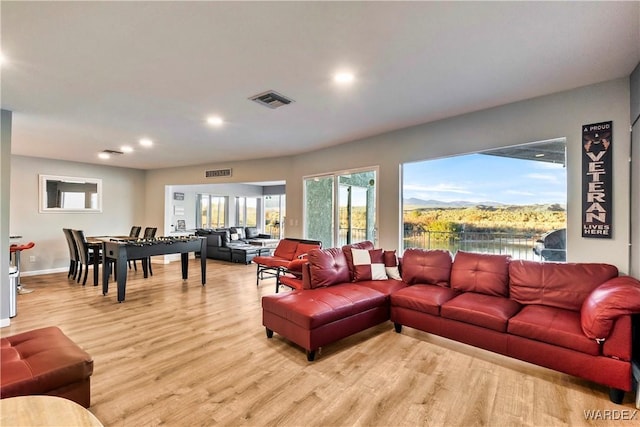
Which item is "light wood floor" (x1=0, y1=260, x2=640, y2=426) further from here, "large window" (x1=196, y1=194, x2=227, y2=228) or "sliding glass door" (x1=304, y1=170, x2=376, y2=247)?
"large window" (x1=196, y1=194, x2=227, y2=228)

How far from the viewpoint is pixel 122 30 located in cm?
204

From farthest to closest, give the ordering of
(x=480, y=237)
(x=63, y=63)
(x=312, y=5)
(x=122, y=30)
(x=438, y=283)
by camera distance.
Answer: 1. (x=480, y=237)
2. (x=438, y=283)
3. (x=63, y=63)
4. (x=122, y=30)
5. (x=312, y=5)

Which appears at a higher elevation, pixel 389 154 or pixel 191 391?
pixel 389 154

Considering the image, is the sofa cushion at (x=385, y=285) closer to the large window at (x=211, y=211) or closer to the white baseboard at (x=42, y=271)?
the white baseboard at (x=42, y=271)

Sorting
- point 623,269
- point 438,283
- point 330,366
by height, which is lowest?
point 330,366

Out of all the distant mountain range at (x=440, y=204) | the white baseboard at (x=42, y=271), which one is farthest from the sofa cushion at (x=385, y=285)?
the white baseboard at (x=42, y=271)

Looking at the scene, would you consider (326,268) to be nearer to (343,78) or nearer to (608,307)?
(343,78)

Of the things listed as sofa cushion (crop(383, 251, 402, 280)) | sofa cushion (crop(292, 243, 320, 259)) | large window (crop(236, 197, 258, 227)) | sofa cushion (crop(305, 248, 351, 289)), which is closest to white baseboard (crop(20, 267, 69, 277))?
large window (crop(236, 197, 258, 227))

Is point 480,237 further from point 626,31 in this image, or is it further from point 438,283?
point 626,31

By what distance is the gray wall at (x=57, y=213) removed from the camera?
6.47 metres

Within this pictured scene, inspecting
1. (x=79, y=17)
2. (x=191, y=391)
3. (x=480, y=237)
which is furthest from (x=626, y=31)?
(x=191, y=391)

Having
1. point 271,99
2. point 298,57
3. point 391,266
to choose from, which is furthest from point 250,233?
point 298,57

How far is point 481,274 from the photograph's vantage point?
10.8 ft

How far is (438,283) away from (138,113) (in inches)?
170
